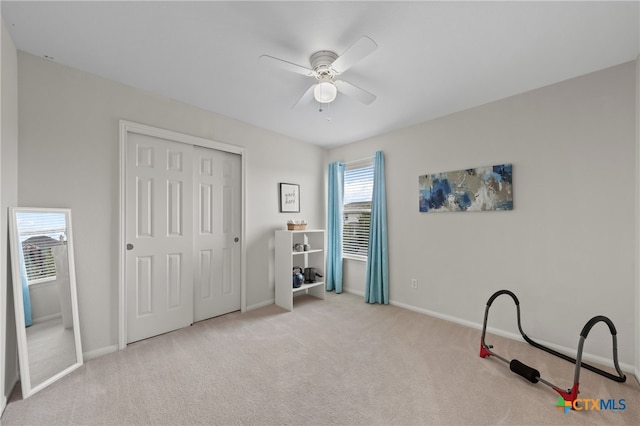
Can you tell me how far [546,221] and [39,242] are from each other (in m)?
4.29

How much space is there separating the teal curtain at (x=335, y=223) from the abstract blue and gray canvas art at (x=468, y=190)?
1.36 meters

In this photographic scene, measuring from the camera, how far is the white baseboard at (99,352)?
2182 millimetres

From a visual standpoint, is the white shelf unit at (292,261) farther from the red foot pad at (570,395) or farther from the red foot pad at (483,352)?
the red foot pad at (570,395)

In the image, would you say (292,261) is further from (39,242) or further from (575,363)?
(575,363)

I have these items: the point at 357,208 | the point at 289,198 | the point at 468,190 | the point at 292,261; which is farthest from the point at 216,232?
the point at 468,190

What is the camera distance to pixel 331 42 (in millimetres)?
1809

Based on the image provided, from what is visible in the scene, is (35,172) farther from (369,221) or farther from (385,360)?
(369,221)

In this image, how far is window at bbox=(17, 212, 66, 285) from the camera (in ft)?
6.09

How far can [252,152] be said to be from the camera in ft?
11.3

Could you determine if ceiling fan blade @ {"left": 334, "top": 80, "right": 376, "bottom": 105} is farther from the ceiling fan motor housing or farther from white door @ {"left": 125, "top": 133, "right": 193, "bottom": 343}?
white door @ {"left": 125, "top": 133, "right": 193, "bottom": 343}

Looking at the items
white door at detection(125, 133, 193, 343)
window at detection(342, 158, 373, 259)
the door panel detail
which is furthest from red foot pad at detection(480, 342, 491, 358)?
the door panel detail

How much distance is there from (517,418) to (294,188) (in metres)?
3.32

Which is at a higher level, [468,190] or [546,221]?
[468,190]

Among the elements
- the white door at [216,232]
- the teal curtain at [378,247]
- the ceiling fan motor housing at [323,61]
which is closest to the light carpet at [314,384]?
the white door at [216,232]
